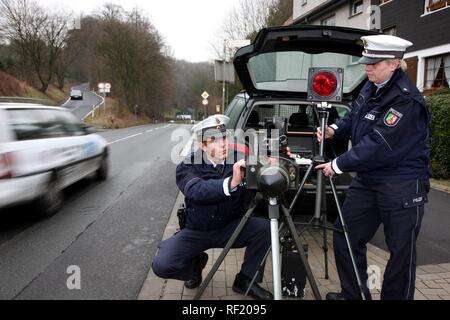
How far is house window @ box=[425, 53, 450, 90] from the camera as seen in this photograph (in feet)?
49.2

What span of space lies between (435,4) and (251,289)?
16.1m

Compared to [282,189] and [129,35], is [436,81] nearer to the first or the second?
[282,189]

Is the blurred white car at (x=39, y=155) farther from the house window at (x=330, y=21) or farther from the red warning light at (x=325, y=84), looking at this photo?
the house window at (x=330, y=21)

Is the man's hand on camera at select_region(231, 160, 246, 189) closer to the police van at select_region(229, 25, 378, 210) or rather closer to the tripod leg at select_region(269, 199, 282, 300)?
the tripod leg at select_region(269, 199, 282, 300)

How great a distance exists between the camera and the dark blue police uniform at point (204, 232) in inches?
120

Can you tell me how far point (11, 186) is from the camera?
4867mm

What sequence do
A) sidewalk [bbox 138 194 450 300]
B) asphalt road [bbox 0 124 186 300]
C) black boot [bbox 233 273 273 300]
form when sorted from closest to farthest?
black boot [bbox 233 273 273 300] < sidewalk [bbox 138 194 450 300] < asphalt road [bbox 0 124 186 300]

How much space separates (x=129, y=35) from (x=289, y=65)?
134 ft

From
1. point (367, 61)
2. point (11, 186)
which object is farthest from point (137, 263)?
point (367, 61)

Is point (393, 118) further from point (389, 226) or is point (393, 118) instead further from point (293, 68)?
point (293, 68)

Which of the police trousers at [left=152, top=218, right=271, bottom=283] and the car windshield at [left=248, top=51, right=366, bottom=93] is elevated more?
the car windshield at [left=248, top=51, right=366, bottom=93]

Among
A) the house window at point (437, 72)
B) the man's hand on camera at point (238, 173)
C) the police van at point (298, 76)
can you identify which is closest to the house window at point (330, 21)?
the house window at point (437, 72)

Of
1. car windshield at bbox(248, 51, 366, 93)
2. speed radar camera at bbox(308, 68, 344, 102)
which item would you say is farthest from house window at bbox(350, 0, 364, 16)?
speed radar camera at bbox(308, 68, 344, 102)

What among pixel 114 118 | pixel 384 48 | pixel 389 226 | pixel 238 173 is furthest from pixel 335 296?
pixel 114 118
